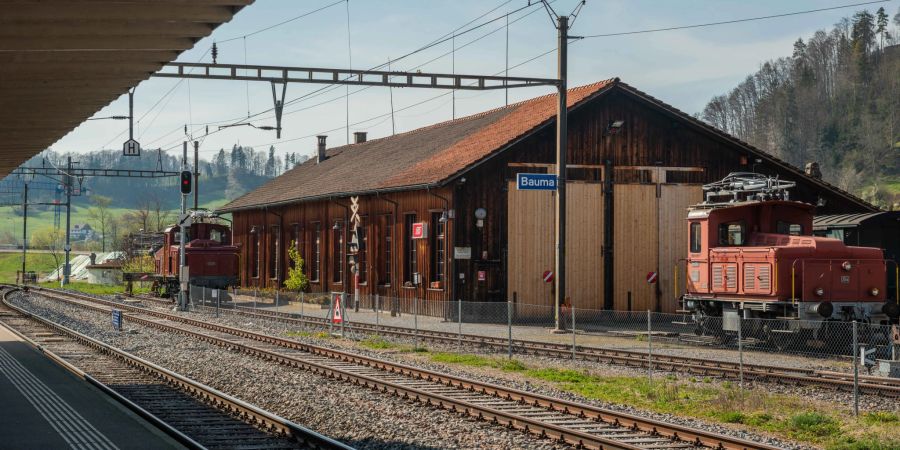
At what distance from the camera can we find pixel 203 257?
47688mm

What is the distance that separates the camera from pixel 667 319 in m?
34.1

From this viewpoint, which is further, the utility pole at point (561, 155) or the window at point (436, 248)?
the window at point (436, 248)

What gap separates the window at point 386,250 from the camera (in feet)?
129

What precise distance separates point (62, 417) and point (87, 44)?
5.57 meters

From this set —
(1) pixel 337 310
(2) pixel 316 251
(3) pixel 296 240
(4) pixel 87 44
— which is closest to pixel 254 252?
(3) pixel 296 240

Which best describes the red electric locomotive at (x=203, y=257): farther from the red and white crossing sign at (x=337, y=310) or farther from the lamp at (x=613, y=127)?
the lamp at (x=613, y=127)

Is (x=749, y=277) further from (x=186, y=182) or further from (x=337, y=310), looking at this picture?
(x=186, y=182)

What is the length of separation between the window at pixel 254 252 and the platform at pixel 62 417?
120 feet

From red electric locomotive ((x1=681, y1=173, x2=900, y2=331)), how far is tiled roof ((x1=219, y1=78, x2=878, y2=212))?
32.6 feet

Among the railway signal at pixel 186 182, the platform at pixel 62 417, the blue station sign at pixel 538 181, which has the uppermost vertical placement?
the railway signal at pixel 186 182

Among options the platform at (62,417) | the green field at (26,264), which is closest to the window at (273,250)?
the platform at (62,417)

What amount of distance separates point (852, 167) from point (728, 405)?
11145 cm

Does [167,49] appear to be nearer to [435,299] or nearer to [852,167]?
[435,299]

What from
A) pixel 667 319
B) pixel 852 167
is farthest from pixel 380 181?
pixel 852 167
